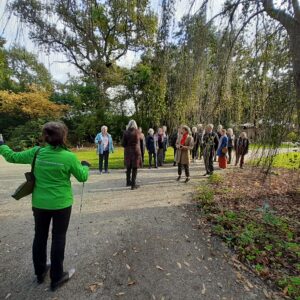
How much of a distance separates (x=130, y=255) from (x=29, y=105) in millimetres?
22017

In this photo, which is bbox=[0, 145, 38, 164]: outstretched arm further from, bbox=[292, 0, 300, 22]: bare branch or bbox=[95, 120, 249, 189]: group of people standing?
bbox=[292, 0, 300, 22]: bare branch

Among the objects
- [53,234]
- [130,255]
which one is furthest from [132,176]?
[53,234]

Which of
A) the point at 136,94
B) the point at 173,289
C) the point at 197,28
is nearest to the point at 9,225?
the point at 173,289

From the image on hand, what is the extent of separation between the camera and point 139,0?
2490 millimetres

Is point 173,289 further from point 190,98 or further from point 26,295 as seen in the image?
point 190,98

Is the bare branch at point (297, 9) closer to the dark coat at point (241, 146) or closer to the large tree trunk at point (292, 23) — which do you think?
the large tree trunk at point (292, 23)

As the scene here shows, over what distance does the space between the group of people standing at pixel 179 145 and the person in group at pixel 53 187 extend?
9.75 feet

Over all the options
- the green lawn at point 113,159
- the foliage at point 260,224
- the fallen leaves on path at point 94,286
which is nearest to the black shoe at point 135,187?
the foliage at point 260,224

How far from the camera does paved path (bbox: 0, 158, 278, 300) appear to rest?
2740mm

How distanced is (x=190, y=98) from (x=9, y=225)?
380 centimetres

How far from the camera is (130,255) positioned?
11.3 ft

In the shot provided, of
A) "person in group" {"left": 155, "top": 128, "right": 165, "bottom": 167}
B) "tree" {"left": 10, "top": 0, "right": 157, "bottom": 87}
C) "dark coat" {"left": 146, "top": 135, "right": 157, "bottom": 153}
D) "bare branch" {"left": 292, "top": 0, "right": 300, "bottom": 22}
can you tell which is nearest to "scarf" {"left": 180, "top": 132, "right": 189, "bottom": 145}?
"dark coat" {"left": 146, "top": 135, "right": 157, "bottom": 153}

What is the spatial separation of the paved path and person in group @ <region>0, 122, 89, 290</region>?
0.42 meters

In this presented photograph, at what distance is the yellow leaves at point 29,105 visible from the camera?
875 inches
